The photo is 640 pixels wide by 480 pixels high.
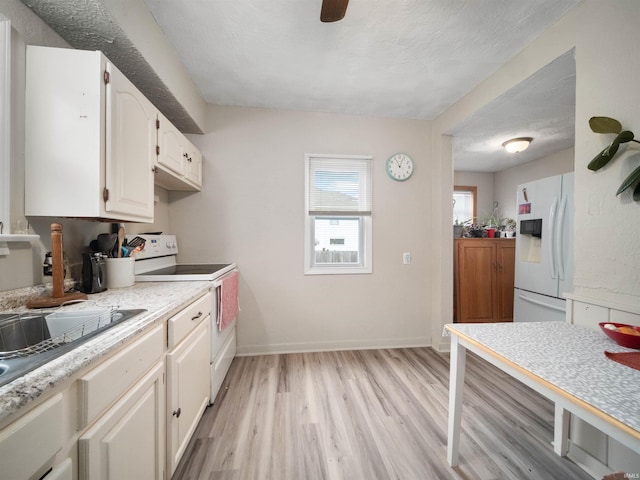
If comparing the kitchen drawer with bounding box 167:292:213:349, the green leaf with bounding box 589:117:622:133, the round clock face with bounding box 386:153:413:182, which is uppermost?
the round clock face with bounding box 386:153:413:182

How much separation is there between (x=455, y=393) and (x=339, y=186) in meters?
2.03

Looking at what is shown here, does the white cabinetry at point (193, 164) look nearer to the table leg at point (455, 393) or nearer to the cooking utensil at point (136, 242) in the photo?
the cooking utensil at point (136, 242)

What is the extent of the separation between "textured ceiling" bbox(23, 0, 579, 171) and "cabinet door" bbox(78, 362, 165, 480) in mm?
1669

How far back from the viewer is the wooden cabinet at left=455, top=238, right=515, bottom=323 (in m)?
3.27

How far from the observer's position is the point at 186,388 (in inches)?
51.0

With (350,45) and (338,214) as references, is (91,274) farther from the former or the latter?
(350,45)

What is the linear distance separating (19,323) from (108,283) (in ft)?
1.71

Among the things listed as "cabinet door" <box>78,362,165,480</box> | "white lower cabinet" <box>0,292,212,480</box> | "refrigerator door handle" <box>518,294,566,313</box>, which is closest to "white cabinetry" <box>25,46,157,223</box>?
"white lower cabinet" <box>0,292,212,480</box>

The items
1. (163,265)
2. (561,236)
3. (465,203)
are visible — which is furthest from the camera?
(465,203)

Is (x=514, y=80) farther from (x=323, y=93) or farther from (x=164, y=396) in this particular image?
(x=164, y=396)

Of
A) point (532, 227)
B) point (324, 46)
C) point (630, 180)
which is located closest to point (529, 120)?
point (532, 227)

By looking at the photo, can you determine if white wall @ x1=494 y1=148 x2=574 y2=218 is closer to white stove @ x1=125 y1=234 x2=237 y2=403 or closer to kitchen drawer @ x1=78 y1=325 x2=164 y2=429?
white stove @ x1=125 y1=234 x2=237 y2=403

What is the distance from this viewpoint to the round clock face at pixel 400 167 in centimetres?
269

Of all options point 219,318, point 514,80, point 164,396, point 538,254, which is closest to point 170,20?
point 219,318
